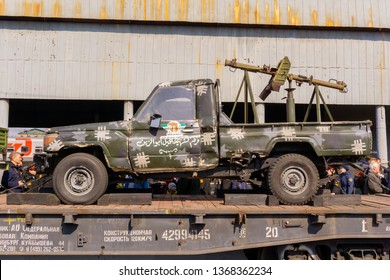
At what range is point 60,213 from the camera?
4.25m

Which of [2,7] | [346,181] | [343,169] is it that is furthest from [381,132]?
[2,7]

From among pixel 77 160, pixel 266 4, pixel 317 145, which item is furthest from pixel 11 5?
pixel 317 145

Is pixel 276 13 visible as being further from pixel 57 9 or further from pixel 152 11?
pixel 57 9

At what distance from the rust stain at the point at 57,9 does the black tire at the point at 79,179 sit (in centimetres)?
982

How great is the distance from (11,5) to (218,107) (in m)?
11.2

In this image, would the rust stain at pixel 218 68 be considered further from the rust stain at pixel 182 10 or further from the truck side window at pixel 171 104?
the truck side window at pixel 171 104

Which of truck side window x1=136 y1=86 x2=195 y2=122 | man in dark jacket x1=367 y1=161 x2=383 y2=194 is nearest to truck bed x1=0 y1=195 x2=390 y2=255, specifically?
truck side window x1=136 y1=86 x2=195 y2=122

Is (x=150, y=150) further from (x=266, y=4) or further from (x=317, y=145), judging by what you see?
(x=266, y=4)

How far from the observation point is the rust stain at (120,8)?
13.2m

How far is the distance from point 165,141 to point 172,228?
1.33 meters

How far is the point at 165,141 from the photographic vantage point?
5.13 meters

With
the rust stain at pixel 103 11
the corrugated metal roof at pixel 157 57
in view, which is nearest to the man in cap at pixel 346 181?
the corrugated metal roof at pixel 157 57
